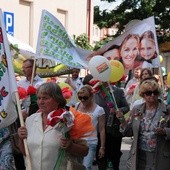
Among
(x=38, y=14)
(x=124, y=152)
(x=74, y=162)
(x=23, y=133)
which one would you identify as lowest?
(x=124, y=152)

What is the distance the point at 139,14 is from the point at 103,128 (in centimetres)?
2731

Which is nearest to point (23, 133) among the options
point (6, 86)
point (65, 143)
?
point (65, 143)

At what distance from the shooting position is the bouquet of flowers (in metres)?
4.18

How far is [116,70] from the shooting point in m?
8.12

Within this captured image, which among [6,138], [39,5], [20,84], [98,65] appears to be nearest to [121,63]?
[98,65]

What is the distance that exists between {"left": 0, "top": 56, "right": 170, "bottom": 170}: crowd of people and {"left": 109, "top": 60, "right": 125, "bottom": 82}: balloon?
30 cm

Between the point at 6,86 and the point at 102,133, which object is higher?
the point at 6,86

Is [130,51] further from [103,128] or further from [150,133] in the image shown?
[150,133]

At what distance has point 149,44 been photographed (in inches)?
332

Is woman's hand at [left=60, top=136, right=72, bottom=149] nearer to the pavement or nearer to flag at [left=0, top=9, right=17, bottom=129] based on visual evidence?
flag at [left=0, top=9, right=17, bottom=129]

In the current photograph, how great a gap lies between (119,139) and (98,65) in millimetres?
1119

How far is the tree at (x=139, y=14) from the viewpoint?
109 ft

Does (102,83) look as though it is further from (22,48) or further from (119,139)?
(22,48)

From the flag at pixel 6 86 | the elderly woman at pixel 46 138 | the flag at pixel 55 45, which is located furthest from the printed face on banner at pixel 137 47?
the elderly woman at pixel 46 138
